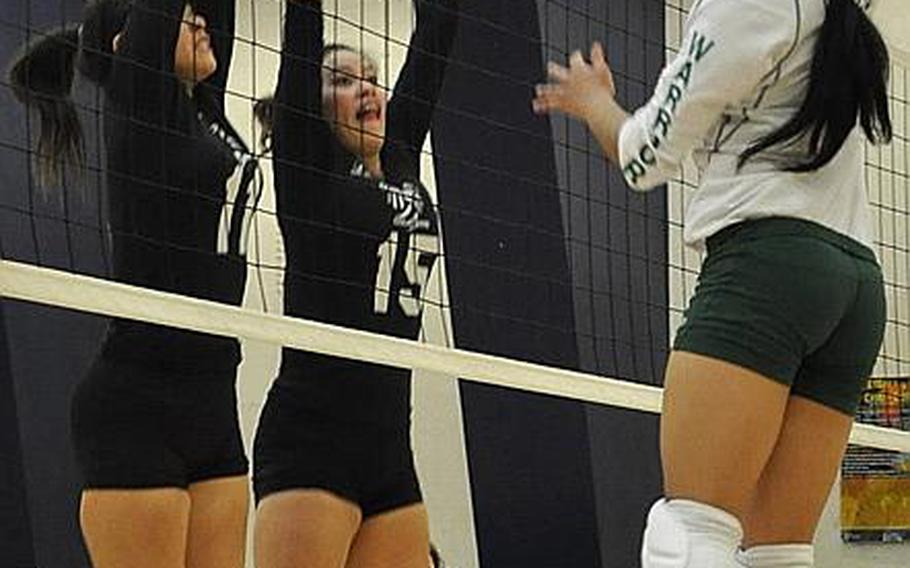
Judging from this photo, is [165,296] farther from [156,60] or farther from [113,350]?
[156,60]

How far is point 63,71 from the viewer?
254cm

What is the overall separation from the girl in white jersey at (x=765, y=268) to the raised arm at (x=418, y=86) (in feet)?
3.38

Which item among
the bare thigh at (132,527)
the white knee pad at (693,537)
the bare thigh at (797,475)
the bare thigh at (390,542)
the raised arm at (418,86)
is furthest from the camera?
the raised arm at (418,86)

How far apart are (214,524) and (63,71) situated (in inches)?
29.3

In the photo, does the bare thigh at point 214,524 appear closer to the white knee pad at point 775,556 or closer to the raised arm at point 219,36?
the raised arm at point 219,36

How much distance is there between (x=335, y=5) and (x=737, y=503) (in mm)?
2542

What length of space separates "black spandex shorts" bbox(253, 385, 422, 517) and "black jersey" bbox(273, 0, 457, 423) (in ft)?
0.09

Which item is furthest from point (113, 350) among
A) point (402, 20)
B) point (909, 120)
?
point (909, 120)

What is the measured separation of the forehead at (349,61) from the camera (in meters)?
2.75

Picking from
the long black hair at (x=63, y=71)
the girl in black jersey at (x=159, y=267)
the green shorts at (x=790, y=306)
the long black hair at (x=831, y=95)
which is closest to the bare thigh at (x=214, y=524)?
the girl in black jersey at (x=159, y=267)

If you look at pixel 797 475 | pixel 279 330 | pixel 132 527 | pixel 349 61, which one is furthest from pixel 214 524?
pixel 797 475

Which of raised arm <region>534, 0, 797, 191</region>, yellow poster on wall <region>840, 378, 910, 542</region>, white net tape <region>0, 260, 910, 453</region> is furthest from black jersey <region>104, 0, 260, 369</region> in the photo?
Result: yellow poster on wall <region>840, 378, 910, 542</region>

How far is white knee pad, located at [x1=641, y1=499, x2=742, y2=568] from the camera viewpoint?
4.94 ft

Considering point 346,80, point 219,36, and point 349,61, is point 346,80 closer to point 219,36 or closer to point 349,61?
point 349,61
